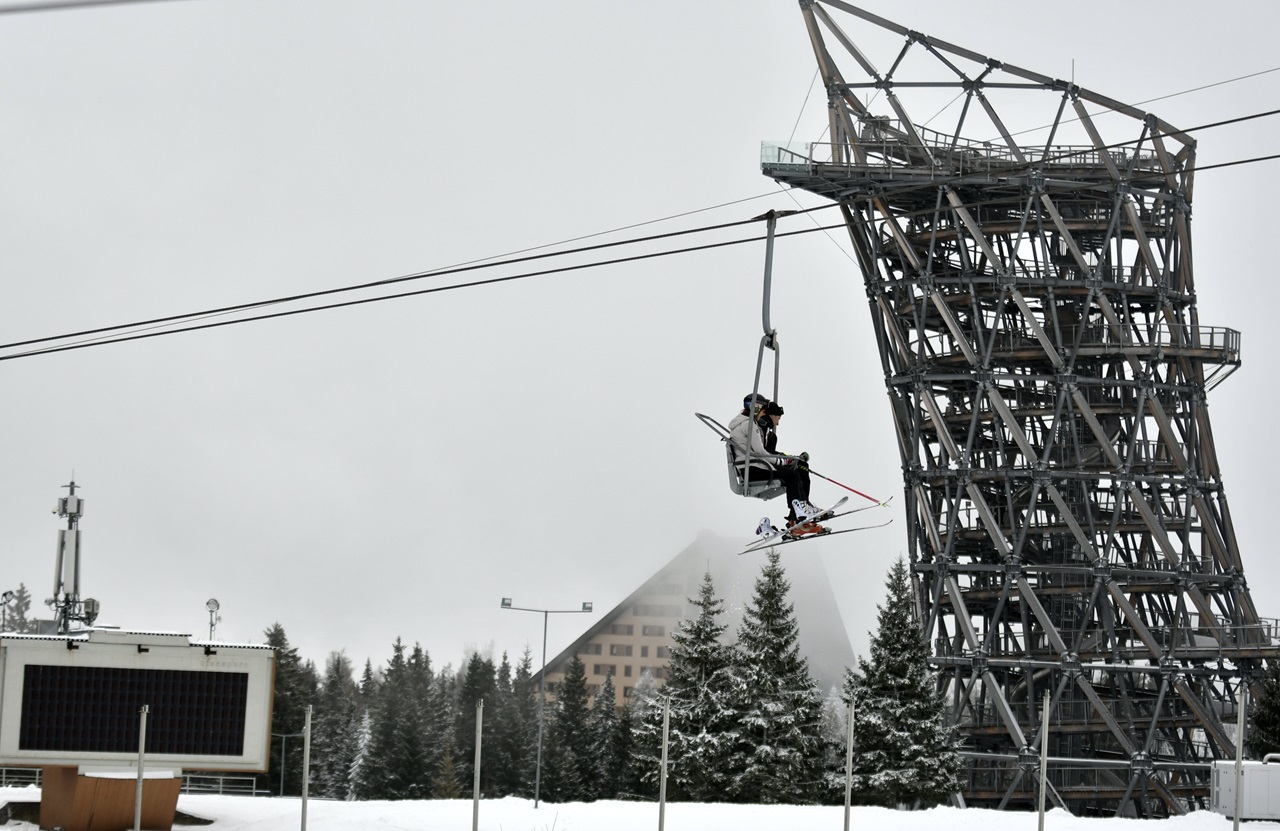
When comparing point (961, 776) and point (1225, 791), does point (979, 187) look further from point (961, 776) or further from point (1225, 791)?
point (1225, 791)

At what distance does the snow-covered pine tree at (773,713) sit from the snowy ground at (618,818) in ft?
73.2

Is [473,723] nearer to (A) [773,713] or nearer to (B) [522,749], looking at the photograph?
(B) [522,749]

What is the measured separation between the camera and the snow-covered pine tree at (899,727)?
6494 cm

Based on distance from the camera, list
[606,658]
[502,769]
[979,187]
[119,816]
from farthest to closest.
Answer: [606,658] → [502,769] → [979,187] → [119,816]

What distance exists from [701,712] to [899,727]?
7.87 metres

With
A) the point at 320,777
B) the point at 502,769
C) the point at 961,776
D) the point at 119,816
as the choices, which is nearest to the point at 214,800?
the point at 119,816

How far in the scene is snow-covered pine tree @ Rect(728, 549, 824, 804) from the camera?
6762cm

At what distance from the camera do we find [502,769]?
10231 cm

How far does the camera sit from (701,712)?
69125 millimetres

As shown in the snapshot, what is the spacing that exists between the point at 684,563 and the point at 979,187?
115583 mm

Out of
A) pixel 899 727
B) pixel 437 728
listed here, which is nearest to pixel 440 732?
pixel 437 728

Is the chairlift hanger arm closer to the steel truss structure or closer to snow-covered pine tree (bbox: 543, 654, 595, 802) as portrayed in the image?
the steel truss structure

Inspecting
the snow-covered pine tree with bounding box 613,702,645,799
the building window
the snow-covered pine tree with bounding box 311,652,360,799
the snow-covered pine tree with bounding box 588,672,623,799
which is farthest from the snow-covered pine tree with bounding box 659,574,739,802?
the building window

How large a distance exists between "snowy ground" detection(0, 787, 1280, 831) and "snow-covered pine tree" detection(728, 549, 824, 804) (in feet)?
73.2
